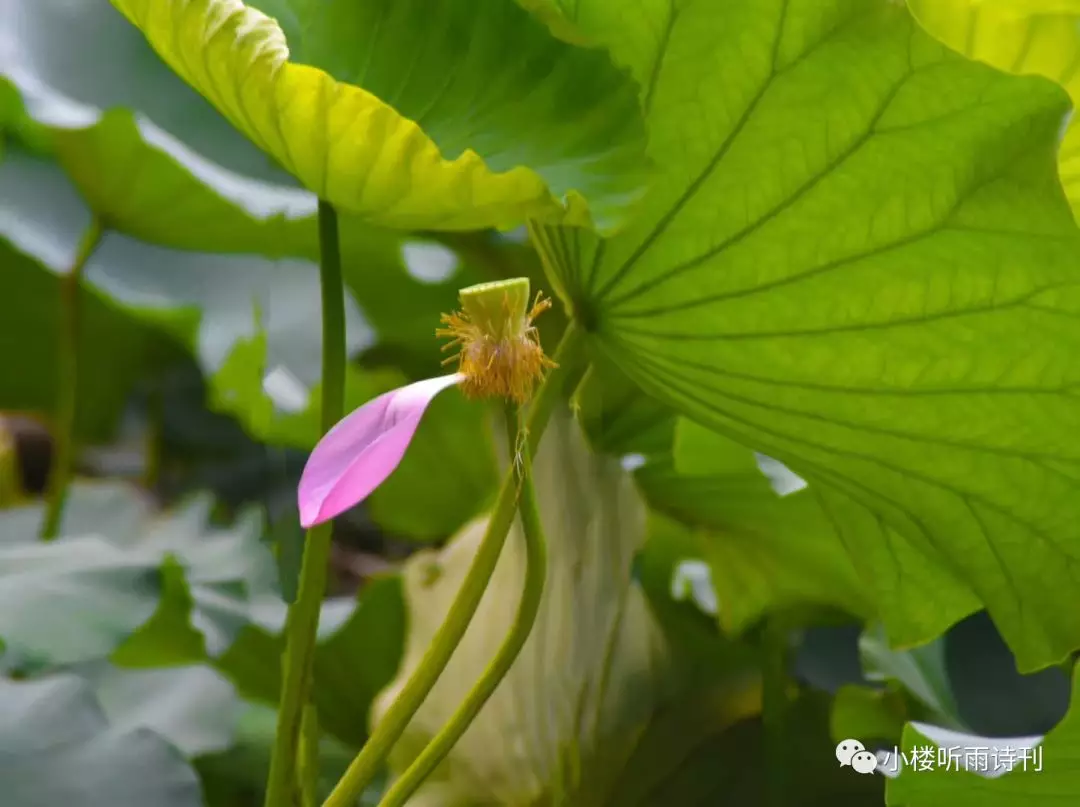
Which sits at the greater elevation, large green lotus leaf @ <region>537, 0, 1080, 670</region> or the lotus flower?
large green lotus leaf @ <region>537, 0, 1080, 670</region>

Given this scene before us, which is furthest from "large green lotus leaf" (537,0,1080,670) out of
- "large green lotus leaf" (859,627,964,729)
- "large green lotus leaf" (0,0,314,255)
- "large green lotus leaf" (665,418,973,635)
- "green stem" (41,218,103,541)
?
"green stem" (41,218,103,541)

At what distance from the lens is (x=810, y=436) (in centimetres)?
46

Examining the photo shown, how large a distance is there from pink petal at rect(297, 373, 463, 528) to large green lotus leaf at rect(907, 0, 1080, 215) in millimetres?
272

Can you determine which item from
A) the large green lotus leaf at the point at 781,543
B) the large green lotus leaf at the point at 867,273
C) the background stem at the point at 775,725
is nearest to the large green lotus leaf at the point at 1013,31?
the large green lotus leaf at the point at 867,273

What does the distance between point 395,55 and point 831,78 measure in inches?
6.0

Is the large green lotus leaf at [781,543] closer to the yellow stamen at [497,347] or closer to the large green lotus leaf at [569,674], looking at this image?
the large green lotus leaf at [569,674]

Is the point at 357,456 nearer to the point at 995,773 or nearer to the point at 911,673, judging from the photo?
the point at 995,773

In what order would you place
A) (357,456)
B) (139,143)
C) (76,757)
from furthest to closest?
1. (139,143)
2. (76,757)
3. (357,456)

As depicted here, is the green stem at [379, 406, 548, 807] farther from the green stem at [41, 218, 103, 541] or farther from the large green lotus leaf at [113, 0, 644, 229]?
the green stem at [41, 218, 103, 541]

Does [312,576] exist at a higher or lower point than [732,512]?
lower

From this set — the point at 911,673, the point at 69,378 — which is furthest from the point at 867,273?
the point at 69,378

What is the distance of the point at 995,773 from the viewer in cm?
44

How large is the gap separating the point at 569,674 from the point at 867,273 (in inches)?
8.7

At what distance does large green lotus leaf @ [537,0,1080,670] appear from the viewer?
1.26 ft
